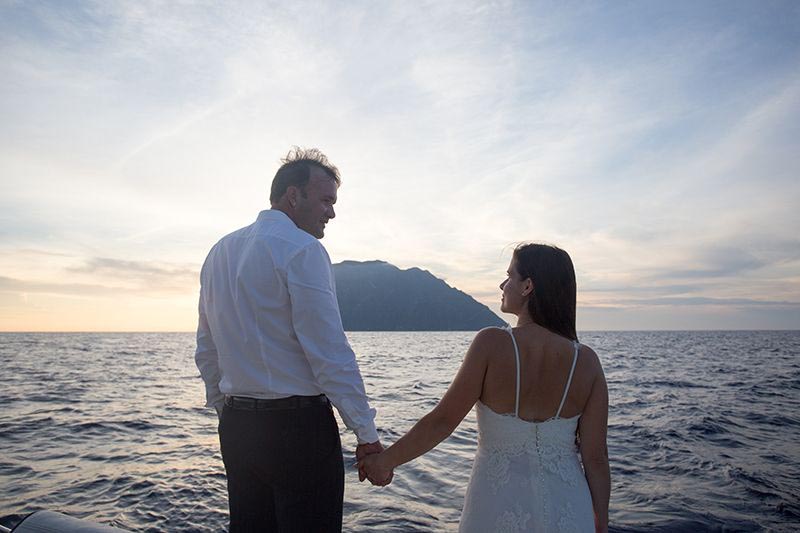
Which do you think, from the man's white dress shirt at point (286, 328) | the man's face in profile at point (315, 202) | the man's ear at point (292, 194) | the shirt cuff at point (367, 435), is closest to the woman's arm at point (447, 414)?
the shirt cuff at point (367, 435)

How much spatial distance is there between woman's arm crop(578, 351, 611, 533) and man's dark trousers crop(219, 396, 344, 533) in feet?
3.97

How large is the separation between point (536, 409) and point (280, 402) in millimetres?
1237

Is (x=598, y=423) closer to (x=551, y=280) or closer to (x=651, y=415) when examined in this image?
(x=551, y=280)

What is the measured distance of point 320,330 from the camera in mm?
2600

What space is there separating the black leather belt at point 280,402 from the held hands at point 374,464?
1.31 feet

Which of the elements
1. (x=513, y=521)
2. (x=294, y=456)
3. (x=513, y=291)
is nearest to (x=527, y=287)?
(x=513, y=291)

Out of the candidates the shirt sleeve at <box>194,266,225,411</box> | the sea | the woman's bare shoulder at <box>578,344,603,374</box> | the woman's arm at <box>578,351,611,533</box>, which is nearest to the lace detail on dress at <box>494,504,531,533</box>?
the woman's arm at <box>578,351,611,533</box>

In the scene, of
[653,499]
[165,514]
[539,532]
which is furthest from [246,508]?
[653,499]

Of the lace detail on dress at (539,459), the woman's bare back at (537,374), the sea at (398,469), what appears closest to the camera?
the woman's bare back at (537,374)

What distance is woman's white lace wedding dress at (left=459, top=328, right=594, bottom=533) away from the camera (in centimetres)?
251

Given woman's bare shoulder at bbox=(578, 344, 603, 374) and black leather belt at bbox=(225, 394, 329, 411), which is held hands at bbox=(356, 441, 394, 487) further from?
woman's bare shoulder at bbox=(578, 344, 603, 374)

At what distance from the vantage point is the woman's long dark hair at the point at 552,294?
2510mm

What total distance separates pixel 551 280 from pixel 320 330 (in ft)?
3.68

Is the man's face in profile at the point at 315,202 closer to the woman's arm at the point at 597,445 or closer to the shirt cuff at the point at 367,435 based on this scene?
the shirt cuff at the point at 367,435
